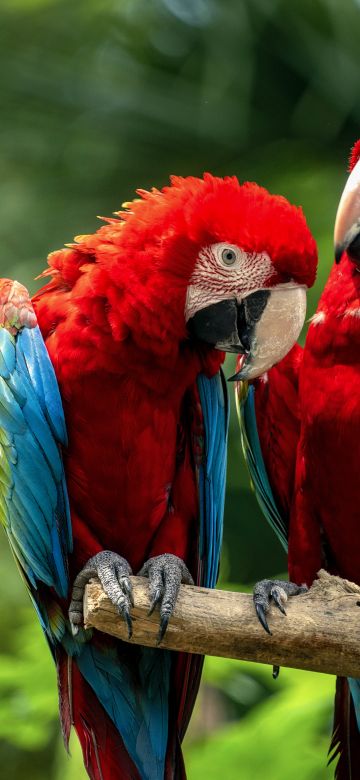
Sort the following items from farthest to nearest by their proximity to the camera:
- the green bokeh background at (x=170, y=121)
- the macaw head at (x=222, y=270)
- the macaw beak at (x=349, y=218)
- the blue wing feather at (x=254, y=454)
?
the green bokeh background at (x=170, y=121), the blue wing feather at (x=254, y=454), the macaw beak at (x=349, y=218), the macaw head at (x=222, y=270)

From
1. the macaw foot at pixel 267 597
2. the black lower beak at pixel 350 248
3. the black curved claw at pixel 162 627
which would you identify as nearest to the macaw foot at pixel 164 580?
the black curved claw at pixel 162 627

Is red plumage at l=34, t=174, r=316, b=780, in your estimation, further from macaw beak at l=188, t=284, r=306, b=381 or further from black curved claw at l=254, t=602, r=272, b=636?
black curved claw at l=254, t=602, r=272, b=636

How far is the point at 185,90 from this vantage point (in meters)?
3.21

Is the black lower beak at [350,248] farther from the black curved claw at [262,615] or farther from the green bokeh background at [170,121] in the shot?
the green bokeh background at [170,121]

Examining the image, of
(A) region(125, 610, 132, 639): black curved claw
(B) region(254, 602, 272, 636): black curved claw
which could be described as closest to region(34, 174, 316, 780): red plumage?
(A) region(125, 610, 132, 639): black curved claw

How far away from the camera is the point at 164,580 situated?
166 cm

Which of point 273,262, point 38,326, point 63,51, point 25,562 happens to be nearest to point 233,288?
point 273,262

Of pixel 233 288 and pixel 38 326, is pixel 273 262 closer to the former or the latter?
pixel 233 288

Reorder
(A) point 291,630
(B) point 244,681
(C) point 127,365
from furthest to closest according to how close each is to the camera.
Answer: (B) point 244,681
(C) point 127,365
(A) point 291,630

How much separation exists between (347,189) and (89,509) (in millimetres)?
739

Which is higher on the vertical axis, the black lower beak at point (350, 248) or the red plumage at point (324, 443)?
the black lower beak at point (350, 248)

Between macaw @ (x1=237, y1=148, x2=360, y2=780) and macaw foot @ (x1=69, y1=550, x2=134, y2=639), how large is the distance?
0.24 metres

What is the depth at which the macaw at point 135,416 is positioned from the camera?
1.66 metres

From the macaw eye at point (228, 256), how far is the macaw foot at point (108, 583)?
546mm
